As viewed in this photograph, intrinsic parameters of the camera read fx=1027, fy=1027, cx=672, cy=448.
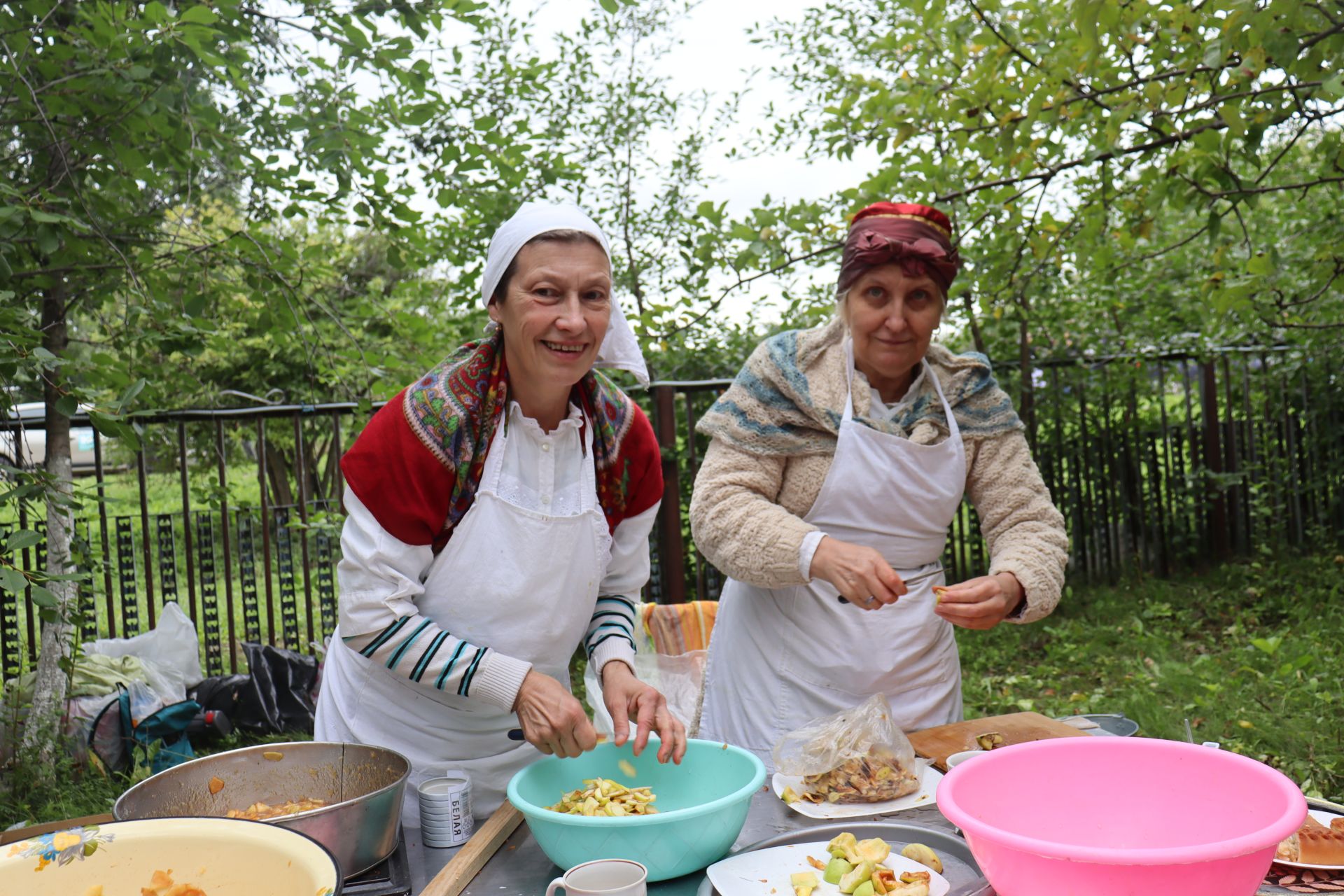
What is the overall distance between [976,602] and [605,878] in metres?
1.07

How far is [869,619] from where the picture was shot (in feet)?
7.98

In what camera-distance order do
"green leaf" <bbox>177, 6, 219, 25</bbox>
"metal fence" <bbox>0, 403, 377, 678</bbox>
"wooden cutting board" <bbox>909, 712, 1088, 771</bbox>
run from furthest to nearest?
"metal fence" <bbox>0, 403, 377, 678</bbox> < "green leaf" <bbox>177, 6, 219, 25</bbox> < "wooden cutting board" <bbox>909, 712, 1088, 771</bbox>

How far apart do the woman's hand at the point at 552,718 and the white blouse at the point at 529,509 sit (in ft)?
0.09

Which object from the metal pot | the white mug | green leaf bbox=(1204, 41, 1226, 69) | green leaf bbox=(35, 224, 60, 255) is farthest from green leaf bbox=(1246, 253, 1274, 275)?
green leaf bbox=(35, 224, 60, 255)

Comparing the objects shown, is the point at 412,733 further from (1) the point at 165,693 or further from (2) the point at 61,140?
(1) the point at 165,693

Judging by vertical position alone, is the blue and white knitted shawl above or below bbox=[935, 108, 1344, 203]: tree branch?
below

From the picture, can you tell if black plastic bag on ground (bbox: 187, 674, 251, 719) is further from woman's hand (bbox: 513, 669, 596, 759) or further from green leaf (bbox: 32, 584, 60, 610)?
woman's hand (bbox: 513, 669, 596, 759)

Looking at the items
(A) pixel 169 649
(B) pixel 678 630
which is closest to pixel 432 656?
(B) pixel 678 630

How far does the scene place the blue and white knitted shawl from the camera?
2.43m

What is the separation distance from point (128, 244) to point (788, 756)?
11.5 ft

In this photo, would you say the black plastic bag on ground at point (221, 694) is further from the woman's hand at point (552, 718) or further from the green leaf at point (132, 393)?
the woman's hand at point (552, 718)

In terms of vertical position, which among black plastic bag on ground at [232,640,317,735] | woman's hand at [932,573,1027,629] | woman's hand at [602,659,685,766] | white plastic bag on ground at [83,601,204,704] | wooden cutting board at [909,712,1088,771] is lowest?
black plastic bag on ground at [232,640,317,735]

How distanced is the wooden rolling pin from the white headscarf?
2.70 ft

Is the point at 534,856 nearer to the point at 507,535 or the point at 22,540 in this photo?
the point at 507,535
